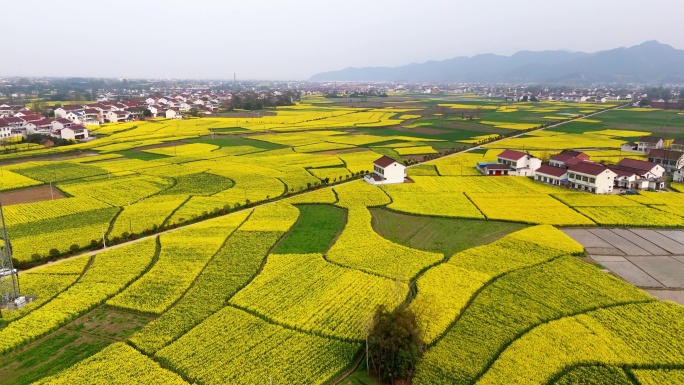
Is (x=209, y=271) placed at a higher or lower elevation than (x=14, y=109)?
lower

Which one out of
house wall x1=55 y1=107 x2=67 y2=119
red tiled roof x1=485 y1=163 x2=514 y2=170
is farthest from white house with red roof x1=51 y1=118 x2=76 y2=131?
red tiled roof x1=485 y1=163 x2=514 y2=170

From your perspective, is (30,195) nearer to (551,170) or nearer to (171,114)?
(551,170)

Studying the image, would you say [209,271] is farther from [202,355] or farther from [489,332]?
[489,332]

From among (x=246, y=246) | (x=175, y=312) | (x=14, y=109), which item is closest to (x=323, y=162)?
(x=246, y=246)

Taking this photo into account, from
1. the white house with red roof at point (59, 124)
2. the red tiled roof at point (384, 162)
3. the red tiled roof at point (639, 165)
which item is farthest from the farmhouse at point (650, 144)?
the white house with red roof at point (59, 124)

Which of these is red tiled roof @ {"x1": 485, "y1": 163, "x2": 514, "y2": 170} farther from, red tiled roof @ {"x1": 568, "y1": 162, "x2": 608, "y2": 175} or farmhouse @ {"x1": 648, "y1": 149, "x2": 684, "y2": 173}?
farmhouse @ {"x1": 648, "y1": 149, "x2": 684, "y2": 173}

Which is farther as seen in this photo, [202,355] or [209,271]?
[209,271]

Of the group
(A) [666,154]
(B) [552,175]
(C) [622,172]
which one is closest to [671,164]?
(A) [666,154]
